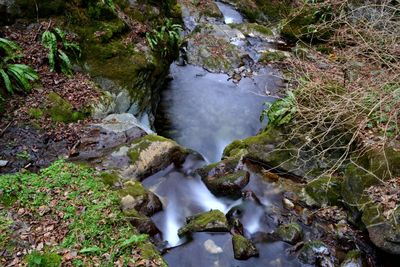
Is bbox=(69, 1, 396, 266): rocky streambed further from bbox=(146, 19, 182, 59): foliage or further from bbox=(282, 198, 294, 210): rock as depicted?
bbox=(146, 19, 182, 59): foliage

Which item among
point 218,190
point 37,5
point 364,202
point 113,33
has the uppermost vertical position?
point 37,5

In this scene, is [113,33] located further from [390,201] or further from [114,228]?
[390,201]

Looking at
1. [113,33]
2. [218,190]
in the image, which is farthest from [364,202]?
[113,33]

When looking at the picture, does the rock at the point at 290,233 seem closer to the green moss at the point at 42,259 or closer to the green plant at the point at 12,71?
the green moss at the point at 42,259

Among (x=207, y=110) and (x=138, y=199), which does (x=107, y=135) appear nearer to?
(x=138, y=199)

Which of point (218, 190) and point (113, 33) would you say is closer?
point (218, 190)

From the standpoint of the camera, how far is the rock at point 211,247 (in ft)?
17.9

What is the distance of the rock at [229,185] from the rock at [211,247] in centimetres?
136

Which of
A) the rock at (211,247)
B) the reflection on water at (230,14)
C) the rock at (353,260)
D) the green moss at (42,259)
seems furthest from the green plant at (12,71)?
the reflection on water at (230,14)

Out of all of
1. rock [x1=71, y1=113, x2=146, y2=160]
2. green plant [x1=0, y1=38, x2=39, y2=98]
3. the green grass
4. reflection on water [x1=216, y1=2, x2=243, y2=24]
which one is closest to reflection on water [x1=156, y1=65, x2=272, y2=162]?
rock [x1=71, y1=113, x2=146, y2=160]

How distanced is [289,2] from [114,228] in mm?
16426

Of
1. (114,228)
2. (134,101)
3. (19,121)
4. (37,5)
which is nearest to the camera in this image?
(114,228)

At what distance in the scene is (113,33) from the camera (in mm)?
9023

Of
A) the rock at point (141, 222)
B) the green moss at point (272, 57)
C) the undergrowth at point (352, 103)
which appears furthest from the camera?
the green moss at point (272, 57)
